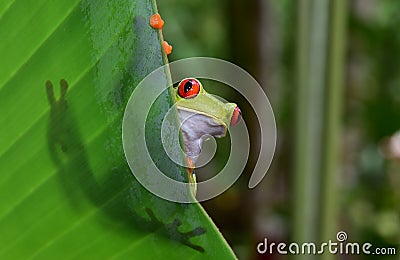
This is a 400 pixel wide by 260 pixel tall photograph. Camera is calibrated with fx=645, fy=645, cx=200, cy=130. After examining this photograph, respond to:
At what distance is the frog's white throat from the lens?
1.35ft

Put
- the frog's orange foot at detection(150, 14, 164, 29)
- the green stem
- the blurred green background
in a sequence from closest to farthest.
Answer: the frog's orange foot at detection(150, 14, 164, 29) → the green stem → the blurred green background

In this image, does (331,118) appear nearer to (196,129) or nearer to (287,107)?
(196,129)

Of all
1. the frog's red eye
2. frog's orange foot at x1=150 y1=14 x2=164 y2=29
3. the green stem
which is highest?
the green stem

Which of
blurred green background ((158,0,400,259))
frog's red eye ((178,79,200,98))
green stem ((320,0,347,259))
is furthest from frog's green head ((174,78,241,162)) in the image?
blurred green background ((158,0,400,259))

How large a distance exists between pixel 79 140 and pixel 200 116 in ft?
0.26

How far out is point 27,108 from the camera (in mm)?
421

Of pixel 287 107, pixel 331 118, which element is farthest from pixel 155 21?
pixel 287 107

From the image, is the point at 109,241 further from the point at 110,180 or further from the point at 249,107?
the point at 249,107

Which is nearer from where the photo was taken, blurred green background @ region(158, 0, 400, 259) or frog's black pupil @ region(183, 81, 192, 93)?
frog's black pupil @ region(183, 81, 192, 93)

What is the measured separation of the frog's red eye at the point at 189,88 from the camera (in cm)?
41

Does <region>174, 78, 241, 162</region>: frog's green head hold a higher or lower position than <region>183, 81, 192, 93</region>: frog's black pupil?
lower

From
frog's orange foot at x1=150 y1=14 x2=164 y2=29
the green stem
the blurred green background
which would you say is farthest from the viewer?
the blurred green background

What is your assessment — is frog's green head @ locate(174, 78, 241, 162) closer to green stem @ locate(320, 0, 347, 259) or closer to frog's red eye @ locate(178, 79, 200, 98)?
frog's red eye @ locate(178, 79, 200, 98)

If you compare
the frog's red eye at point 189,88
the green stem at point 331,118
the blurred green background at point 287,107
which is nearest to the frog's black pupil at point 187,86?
the frog's red eye at point 189,88
